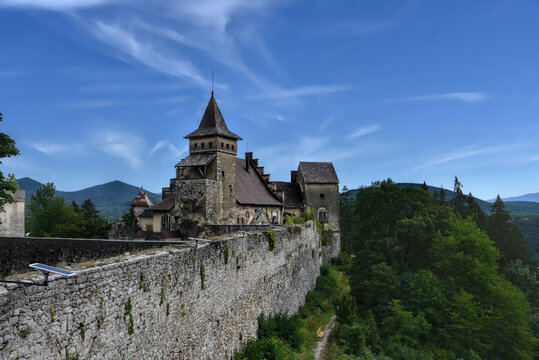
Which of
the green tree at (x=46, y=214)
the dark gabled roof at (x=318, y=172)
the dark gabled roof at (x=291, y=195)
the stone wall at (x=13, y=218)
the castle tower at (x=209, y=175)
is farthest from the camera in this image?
the dark gabled roof at (x=318, y=172)

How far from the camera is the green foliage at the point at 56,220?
4566cm

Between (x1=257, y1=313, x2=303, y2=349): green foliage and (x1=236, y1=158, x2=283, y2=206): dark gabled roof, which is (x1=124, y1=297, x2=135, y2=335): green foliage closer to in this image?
(x1=257, y1=313, x2=303, y2=349): green foliage

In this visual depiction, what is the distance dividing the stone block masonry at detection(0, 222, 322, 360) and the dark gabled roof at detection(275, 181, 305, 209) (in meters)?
32.6

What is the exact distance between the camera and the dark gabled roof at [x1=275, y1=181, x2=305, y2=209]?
4931cm

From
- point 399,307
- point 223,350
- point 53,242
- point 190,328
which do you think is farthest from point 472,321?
point 53,242

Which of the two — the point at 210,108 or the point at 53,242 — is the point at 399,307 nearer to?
the point at 53,242

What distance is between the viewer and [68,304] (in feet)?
19.9

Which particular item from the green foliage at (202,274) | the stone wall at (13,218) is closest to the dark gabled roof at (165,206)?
the stone wall at (13,218)

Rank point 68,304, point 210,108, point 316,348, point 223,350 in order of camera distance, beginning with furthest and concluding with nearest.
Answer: point 210,108, point 316,348, point 223,350, point 68,304

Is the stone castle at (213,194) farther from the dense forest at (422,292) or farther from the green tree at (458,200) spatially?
the green tree at (458,200)

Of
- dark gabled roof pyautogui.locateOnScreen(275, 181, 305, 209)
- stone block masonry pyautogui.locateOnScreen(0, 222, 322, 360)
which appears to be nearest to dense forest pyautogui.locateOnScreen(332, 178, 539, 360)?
stone block masonry pyautogui.locateOnScreen(0, 222, 322, 360)

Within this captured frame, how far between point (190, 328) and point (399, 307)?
19.7 meters

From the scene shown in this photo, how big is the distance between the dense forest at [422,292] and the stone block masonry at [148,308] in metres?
9.23

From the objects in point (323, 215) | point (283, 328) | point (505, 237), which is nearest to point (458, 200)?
point (505, 237)
